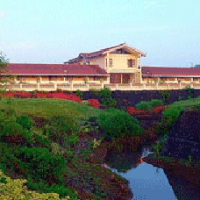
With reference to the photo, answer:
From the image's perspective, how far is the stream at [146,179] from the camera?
10.2m

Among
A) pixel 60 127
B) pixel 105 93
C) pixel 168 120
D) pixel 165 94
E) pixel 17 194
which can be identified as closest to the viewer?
pixel 17 194

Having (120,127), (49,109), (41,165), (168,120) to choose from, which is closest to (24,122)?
(41,165)

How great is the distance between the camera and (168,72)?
38.4 meters

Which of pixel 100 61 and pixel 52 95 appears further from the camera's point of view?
pixel 100 61

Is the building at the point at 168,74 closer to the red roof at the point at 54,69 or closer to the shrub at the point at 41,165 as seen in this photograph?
the red roof at the point at 54,69

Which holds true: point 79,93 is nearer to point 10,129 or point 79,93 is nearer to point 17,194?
point 10,129

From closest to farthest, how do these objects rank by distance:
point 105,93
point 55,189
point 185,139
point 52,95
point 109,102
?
point 55,189 < point 185,139 < point 52,95 < point 109,102 < point 105,93

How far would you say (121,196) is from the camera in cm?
945

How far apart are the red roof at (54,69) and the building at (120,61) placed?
1305 mm

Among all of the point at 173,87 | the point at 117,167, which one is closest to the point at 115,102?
the point at 173,87

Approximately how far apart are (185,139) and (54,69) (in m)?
22.8

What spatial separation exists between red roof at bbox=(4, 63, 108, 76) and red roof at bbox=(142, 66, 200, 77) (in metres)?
6.42

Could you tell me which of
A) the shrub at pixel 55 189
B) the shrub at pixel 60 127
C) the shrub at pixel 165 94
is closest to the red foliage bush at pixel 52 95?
the shrub at pixel 60 127

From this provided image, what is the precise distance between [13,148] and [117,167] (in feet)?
16.5
